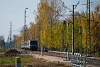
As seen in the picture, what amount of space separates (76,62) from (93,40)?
30239mm

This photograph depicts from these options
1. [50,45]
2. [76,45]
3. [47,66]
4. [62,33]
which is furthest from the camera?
[50,45]

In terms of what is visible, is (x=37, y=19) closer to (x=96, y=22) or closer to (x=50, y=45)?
(x=50, y=45)

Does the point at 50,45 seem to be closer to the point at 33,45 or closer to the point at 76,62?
the point at 33,45

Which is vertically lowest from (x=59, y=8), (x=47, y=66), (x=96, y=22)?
(x=47, y=66)

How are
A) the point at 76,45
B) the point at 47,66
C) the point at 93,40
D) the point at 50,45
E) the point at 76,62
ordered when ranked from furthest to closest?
the point at 50,45, the point at 76,45, the point at 93,40, the point at 47,66, the point at 76,62

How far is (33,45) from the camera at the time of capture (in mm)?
70438

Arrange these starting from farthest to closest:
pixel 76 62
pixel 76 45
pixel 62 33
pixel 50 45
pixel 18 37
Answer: pixel 18 37 → pixel 50 45 → pixel 62 33 → pixel 76 45 → pixel 76 62

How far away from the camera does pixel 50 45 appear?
234 ft

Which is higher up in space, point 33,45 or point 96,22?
point 96,22

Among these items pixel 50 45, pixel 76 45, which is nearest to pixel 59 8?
Result: pixel 50 45

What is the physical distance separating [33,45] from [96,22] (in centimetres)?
2300

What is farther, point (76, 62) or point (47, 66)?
Result: point (47, 66)

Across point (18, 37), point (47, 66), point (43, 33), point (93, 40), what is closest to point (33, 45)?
point (43, 33)

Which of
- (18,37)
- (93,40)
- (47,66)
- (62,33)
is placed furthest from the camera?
(18,37)
